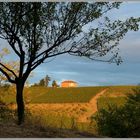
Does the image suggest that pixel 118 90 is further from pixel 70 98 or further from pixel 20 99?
pixel 20 99

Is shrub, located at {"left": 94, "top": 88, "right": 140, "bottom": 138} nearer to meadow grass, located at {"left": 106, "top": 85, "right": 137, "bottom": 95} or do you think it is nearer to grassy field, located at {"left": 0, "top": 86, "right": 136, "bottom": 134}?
grassy field, located at {"left": 0, "top": 86, "right": 136, "bottom": 134}

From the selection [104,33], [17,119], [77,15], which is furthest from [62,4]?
[17,119]

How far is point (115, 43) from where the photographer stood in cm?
1520

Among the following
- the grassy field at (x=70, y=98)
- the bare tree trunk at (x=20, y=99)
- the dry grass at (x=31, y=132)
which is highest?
the grassy field at (x=70, y=98)

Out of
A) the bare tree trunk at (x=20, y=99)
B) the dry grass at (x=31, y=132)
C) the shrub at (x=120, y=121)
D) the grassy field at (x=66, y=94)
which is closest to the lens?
the dry grass at (x=31, y=132)

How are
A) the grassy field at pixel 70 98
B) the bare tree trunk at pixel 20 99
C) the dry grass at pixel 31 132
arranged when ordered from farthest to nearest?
1. the grassy field at pixel 70 98
2. the bare tree trunk at pixel 20 99
3. the dry grass at pixel 31 132

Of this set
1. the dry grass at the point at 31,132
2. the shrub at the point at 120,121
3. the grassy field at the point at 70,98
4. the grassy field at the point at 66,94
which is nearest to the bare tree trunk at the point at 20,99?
the dry grass at the point at 31,132

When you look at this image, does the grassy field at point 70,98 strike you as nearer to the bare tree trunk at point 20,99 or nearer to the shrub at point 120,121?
the shrub at point 120,121

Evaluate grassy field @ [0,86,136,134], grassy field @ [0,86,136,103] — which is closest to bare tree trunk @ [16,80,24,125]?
grassy field @ [0,86,136,134]

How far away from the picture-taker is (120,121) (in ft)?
52.8

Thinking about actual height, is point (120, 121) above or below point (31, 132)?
above

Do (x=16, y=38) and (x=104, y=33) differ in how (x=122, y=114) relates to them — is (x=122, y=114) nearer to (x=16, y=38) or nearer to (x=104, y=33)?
(x=104, y=33)

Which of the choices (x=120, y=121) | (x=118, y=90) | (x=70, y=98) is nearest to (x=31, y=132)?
(x=120, y=121)

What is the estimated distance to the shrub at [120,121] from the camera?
52.3 feet
